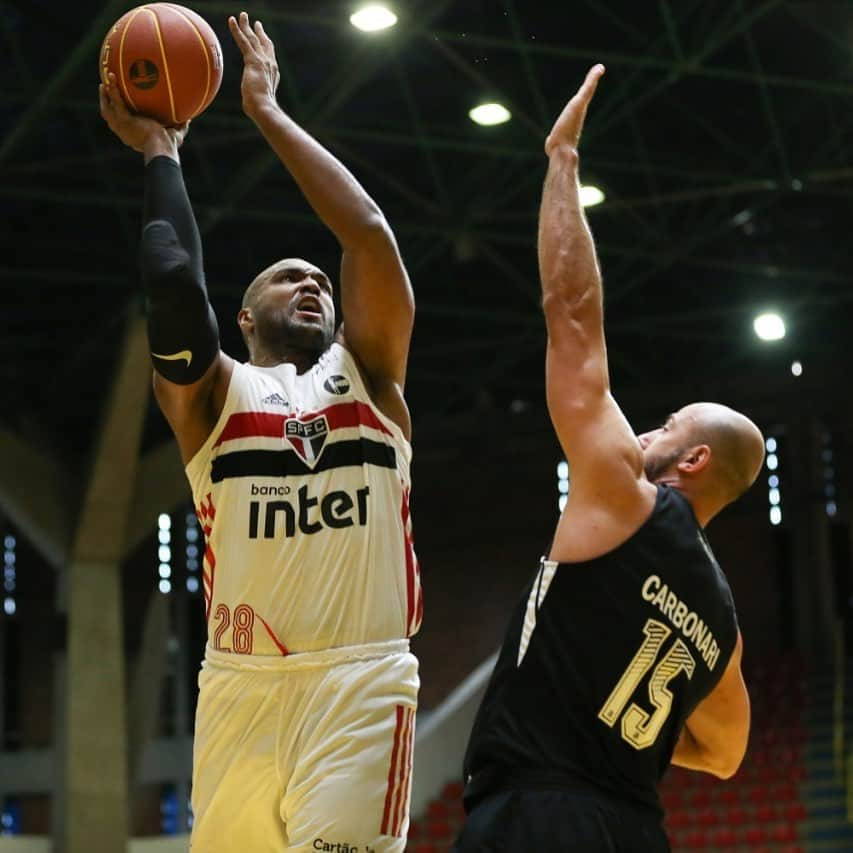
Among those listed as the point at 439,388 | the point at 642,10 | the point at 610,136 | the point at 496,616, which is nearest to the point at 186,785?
the point at 496,616

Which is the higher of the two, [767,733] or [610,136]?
[610,136]

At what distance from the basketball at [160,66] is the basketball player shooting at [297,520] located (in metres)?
0.06

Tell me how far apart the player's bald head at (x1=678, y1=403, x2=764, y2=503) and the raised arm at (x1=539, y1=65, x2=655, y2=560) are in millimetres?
249

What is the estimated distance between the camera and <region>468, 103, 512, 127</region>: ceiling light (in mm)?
16156

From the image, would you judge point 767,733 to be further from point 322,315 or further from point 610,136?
point 322,315

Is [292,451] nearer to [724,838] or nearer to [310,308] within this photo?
[310,308]

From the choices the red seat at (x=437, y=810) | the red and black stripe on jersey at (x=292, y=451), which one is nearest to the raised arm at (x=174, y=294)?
the red and black stripe on jersey at (x=292, y=451)

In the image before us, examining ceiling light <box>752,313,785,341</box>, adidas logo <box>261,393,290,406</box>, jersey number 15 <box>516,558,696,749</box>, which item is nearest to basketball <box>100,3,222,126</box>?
adidas logo <box>261,393,290,406</box>

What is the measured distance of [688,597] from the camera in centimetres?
381

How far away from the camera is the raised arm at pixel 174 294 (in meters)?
4.34

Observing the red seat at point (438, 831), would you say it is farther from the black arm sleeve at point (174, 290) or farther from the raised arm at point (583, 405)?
the raised arm at point (583, 405)

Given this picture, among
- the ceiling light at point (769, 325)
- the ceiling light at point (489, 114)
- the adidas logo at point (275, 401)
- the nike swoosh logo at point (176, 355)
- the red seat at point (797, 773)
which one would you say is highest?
the ceiling light at point (489, 114)

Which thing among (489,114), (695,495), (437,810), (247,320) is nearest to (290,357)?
(247,320)

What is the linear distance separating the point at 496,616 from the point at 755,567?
15.0 feet
